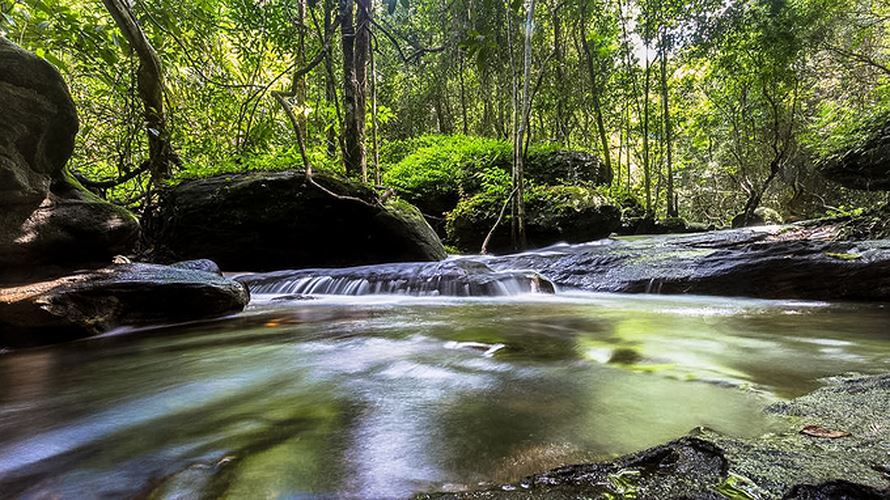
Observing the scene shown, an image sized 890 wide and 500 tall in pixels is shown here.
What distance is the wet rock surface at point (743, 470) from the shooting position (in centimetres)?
93

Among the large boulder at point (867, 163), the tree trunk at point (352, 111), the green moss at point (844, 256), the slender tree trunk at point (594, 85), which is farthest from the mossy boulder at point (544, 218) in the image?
the green moss at point (844, 256)

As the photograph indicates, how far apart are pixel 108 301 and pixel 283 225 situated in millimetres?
4254

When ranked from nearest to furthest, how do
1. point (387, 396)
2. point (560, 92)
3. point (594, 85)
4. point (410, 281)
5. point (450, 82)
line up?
point (387, 396) < point (410, 281) < point (594, 85) < point (560, 92) < point (450, 82)

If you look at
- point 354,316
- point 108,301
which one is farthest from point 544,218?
point 108,301

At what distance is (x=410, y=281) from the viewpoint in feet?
20.6

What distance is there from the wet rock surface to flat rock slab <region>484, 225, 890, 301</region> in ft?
12.9

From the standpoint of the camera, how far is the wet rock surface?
0.93m

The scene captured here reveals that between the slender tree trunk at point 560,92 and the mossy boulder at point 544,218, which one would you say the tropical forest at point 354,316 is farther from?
the slender tree trunk at point 560,92

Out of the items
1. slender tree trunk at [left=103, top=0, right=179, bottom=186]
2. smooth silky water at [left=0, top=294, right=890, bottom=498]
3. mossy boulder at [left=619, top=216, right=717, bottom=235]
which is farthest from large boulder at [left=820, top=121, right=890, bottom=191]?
slender tree trunk at [left=103, top=0, right=179, bottom=186]

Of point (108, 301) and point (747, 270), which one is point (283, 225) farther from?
point (747, 270)

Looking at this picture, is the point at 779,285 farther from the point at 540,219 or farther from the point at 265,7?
the point at 265,7

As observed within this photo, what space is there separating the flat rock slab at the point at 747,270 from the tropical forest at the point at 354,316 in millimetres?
33

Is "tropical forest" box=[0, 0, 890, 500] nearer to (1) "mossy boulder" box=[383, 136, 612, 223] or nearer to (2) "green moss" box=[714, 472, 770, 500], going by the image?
(2) "green moss" box=[714, 472, 770, 500]

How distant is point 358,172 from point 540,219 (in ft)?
14.6
